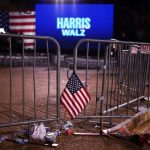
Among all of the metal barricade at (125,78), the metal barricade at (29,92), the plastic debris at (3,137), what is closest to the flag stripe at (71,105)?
the metal barricade at (29,92)

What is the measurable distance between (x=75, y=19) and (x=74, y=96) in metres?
13.1

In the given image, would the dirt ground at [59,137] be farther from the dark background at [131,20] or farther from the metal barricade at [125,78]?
the dark background at [131,20]

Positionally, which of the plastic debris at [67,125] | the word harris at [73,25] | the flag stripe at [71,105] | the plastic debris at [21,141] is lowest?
the plastic debris at [21,141]

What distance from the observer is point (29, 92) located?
37.1 ft

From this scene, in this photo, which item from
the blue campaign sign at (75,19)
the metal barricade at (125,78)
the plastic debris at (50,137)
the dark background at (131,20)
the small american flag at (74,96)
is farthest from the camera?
the dark background at (131,20)

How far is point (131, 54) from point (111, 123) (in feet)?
5.55

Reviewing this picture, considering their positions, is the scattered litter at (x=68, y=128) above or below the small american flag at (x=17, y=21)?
below

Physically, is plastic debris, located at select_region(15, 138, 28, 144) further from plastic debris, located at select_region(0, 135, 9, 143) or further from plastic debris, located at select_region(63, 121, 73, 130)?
plastic debris, located at select_region(63, 121, 73, 130)

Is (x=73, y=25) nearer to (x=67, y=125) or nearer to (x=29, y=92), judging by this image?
(x=29, y=92)

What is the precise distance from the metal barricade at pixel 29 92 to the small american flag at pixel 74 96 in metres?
0.16

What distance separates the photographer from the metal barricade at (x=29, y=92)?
Answer: 708 centimetres

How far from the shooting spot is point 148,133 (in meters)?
6.97

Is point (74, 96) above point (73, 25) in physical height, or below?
below

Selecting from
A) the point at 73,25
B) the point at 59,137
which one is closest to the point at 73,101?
the point at 59,137
